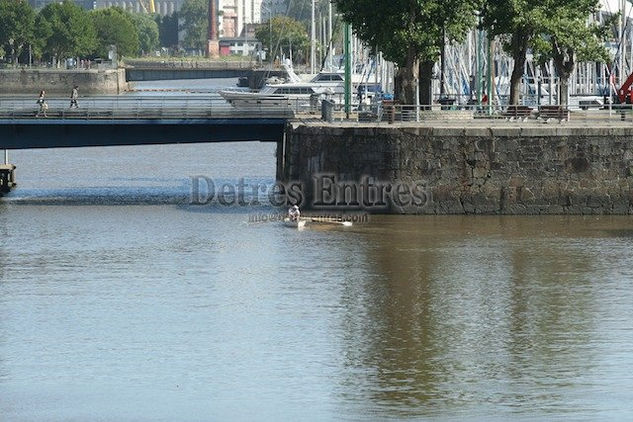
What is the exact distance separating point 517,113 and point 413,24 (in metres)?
5.70

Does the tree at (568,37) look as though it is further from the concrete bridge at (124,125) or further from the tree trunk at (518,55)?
the concrete bridge at (124,125)

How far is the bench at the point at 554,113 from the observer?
2566 inches

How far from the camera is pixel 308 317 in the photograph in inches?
1663

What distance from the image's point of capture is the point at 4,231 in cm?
5894

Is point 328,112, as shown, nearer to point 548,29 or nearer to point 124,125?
point 124,125

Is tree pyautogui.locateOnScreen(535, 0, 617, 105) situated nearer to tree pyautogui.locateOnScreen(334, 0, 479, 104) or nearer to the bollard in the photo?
tree pyautogui.locateOnScreen(334, 0, 479, 104)

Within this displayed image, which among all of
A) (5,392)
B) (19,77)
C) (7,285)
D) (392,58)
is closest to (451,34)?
(392,58)

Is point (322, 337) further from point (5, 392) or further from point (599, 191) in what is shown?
point (599, 191)

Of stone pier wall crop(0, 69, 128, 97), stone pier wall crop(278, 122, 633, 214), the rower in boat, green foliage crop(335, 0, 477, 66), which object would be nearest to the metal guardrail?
green foliage crop(335, 0, 477, 66)

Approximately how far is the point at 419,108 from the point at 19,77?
12865 cm

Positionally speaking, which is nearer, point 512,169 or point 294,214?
point 294,214

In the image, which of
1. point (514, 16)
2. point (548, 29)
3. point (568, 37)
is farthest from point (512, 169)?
point (568, 37)

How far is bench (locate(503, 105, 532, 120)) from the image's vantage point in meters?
66.6

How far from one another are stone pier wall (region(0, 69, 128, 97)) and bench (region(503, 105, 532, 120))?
124130 mm
